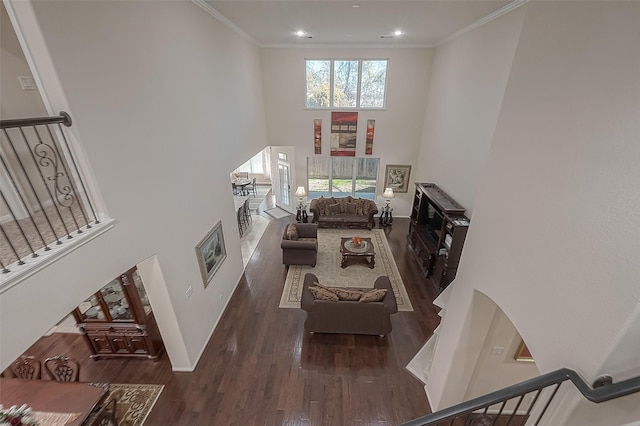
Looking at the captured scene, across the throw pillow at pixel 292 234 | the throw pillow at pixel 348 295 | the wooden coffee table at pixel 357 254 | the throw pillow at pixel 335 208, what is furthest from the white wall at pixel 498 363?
the throw pillow at pixel 335 208

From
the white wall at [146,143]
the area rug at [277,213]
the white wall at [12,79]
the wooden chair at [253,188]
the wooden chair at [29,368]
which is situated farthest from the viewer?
the wooden chair at [253,188]

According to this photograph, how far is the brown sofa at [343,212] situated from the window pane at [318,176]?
1061mm

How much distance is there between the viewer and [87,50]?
99.0 inches

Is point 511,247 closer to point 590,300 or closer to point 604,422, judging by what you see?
point 590,300

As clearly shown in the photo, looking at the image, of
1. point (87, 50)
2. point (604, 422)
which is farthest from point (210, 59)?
point (604, 422)

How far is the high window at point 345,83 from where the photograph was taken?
878 cm

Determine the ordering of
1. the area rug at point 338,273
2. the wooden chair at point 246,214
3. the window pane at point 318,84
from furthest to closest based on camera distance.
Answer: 1. the wooden chair at point 246,214
2. the window pane at point 318,84
3. the area rug at point 338,273

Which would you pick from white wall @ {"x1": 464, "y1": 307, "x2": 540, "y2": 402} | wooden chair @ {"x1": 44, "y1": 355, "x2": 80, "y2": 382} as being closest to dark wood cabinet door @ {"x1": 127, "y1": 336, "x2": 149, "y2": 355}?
wooden chair @ {"x1": 44, "y1": 355, "x2": 80, "y2": 382}

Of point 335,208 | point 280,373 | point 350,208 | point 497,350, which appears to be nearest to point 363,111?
point 350,208

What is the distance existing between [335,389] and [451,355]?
1931 millimetres

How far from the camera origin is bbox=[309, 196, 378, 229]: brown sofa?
30.8 ft

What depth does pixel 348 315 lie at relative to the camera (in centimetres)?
496

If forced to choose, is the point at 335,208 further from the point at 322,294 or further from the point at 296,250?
the point at 322,294

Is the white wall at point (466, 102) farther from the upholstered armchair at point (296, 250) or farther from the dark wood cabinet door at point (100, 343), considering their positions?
the dark wood cabinet door at point (100, 343)
